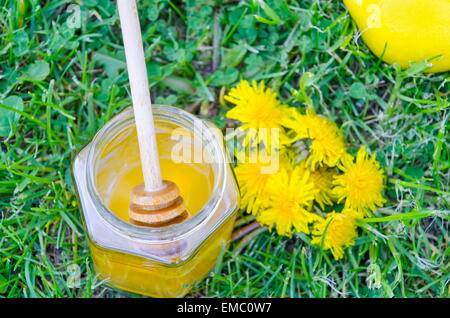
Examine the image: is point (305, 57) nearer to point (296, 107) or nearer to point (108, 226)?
point (296, 107)

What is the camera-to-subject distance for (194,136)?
0.95 metres

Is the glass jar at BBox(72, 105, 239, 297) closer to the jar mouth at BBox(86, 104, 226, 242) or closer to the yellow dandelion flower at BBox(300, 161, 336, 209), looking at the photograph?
the jar mouth at BBox(86, 104, 226, 242)

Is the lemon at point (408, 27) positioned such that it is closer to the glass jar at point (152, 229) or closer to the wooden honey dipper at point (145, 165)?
the glass jar at point (152, 229)

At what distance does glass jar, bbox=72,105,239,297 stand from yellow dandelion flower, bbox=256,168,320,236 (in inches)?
3.4

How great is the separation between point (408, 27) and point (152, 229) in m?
0.56

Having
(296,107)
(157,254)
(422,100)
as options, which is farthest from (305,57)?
(157,254)

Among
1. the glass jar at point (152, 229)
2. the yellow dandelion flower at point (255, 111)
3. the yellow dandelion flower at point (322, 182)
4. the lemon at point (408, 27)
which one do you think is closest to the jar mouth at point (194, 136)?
the glass jar at point (152, 229)

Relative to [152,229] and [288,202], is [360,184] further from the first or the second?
[152,229]

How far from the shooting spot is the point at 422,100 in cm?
108

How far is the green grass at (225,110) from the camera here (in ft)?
3.48

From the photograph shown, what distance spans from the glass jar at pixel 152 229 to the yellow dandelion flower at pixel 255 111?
0.28 feet

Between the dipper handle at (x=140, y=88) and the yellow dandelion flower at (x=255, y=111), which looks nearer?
the dipper handle at (x=140, y=88)

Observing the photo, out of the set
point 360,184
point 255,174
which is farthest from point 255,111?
point 360,184
